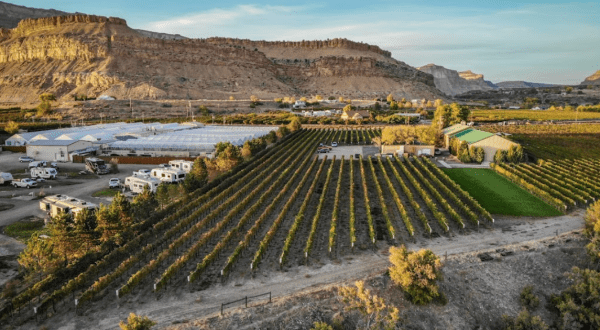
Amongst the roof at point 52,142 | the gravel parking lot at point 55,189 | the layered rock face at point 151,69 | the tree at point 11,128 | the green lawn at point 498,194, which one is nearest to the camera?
the gravel parking lot at point 55,189

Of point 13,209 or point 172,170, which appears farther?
point 172,170

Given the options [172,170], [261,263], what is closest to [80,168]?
[172,170]

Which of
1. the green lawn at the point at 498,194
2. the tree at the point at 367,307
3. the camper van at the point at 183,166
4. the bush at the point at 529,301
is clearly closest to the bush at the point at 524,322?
the bush at the point at 529,301

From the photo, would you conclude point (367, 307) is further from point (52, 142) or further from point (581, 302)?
point (52, 142)

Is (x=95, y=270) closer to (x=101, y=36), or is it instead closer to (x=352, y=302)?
(x=352, y=302)

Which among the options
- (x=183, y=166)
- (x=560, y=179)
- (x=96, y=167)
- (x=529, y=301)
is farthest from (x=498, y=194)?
(x=96, y=167)

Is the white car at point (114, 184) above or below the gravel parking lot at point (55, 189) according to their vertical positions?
above

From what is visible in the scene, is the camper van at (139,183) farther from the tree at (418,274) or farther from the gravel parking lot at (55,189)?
the tree at (418,274)
